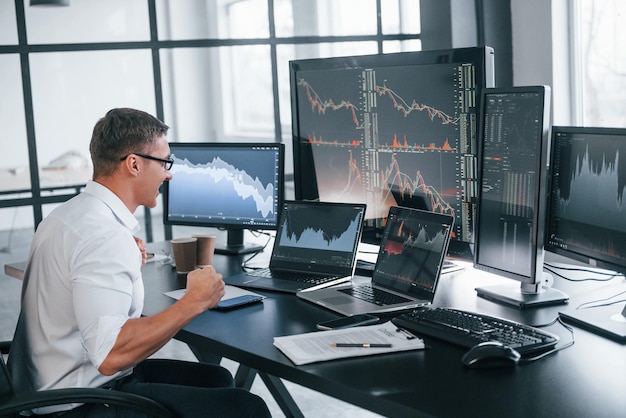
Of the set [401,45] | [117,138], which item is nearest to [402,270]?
[117,138]

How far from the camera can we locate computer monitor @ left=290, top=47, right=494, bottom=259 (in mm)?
2416

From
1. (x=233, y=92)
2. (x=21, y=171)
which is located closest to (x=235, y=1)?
(x=233, y=92)

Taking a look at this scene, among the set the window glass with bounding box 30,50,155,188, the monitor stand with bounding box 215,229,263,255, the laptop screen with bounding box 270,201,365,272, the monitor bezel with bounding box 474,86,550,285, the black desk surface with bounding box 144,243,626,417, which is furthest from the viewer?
the window glass with bounding box 30,50,155,188

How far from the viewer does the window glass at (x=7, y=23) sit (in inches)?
150

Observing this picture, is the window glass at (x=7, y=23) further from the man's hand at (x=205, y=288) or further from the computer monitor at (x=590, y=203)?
the computer monitor at (x=590, y=203)

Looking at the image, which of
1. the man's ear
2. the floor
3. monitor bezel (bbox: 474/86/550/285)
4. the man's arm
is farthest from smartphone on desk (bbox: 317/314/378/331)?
the floor

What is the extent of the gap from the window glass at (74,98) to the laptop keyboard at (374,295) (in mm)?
2073

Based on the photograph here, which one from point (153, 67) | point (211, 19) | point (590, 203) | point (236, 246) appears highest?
point (211, 19)

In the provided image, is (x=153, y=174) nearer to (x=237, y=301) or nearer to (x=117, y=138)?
(x=117, y=138)

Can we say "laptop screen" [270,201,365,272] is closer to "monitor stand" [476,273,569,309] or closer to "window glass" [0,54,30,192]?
"monitor stand" [476,273,569,309]

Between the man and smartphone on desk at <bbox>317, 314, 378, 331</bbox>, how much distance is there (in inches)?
9.4

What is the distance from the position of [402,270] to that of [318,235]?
15.3 inches

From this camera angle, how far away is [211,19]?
4.25m

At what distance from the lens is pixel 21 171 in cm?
391
